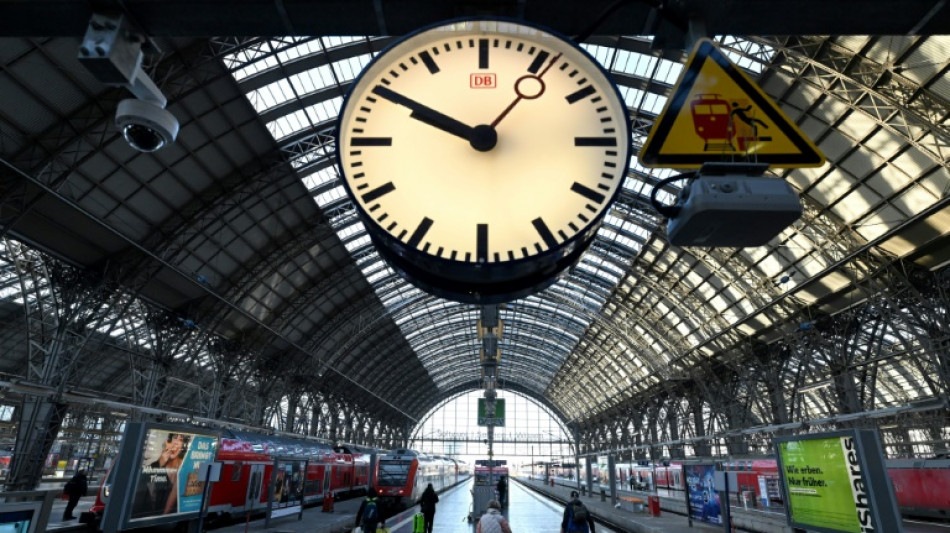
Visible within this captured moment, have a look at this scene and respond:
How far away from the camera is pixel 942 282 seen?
66.7ft

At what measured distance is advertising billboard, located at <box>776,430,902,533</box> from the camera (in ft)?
22.8

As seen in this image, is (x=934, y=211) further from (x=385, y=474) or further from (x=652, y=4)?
(x=385, y=474)

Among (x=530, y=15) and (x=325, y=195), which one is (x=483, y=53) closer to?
(x=530, y=15)

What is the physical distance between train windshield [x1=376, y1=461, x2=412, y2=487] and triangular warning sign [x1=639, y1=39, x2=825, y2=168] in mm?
31651

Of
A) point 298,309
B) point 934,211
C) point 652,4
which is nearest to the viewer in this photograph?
point 652,4

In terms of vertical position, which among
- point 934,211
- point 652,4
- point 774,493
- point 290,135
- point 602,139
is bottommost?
point 774,493

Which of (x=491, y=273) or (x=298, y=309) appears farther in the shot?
(x=298, y=309)

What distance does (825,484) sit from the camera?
26.4 feet

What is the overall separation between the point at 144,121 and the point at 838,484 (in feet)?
32.1

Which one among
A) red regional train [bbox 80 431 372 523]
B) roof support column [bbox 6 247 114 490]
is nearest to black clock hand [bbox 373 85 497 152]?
red regional train [bbox 80 431 372 523]

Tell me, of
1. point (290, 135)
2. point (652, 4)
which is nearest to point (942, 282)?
point (652, 4)

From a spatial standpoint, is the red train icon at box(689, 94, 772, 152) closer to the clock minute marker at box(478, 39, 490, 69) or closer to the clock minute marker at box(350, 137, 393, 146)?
the clock minute marker at box(478, 39, 490, 69)

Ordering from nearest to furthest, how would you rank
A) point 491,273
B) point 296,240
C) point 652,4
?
point 491,273 < point 652,4 < point 296,240

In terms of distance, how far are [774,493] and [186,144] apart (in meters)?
29.2
